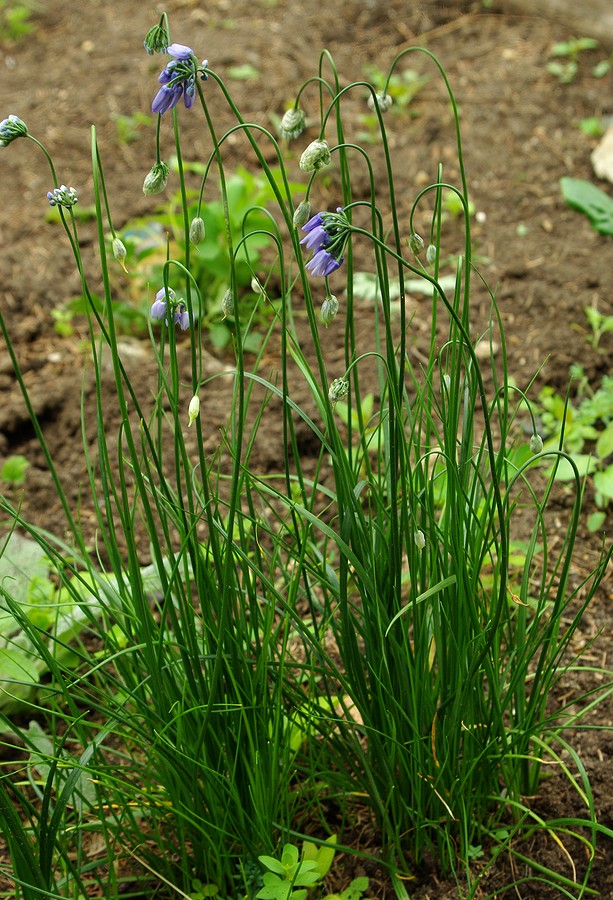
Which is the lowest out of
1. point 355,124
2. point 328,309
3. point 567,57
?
point 328,309

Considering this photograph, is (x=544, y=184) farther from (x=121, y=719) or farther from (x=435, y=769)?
(x=121, y=719)

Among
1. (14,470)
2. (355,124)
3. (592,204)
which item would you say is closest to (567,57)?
(355,124)

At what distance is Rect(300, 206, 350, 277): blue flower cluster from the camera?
113 cm

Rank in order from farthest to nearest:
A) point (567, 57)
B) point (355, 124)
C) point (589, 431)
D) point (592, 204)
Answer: point (567, 57)
point (355, 124)
point (592, 204)
point (589, 431)

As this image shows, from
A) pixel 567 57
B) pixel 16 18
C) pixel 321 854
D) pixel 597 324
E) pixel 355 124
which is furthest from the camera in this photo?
pixel 16 18

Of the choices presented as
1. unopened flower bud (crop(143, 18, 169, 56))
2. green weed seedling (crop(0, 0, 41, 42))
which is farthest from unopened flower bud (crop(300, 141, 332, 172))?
green weed seedling (crop(0, 0, 41, 42))

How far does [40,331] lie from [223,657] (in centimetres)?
215

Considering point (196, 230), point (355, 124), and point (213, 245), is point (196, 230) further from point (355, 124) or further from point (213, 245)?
point (355, 124)

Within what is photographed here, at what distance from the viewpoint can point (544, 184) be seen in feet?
12.2

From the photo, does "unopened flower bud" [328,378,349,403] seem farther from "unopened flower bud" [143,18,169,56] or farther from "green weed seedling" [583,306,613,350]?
"green weed seedling" [583,306,613,350]

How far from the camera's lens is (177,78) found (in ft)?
3.79

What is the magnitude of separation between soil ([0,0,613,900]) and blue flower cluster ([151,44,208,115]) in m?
1.34

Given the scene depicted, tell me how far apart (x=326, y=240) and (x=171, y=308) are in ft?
0.86

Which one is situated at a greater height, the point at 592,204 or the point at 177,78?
the point at 177,78
